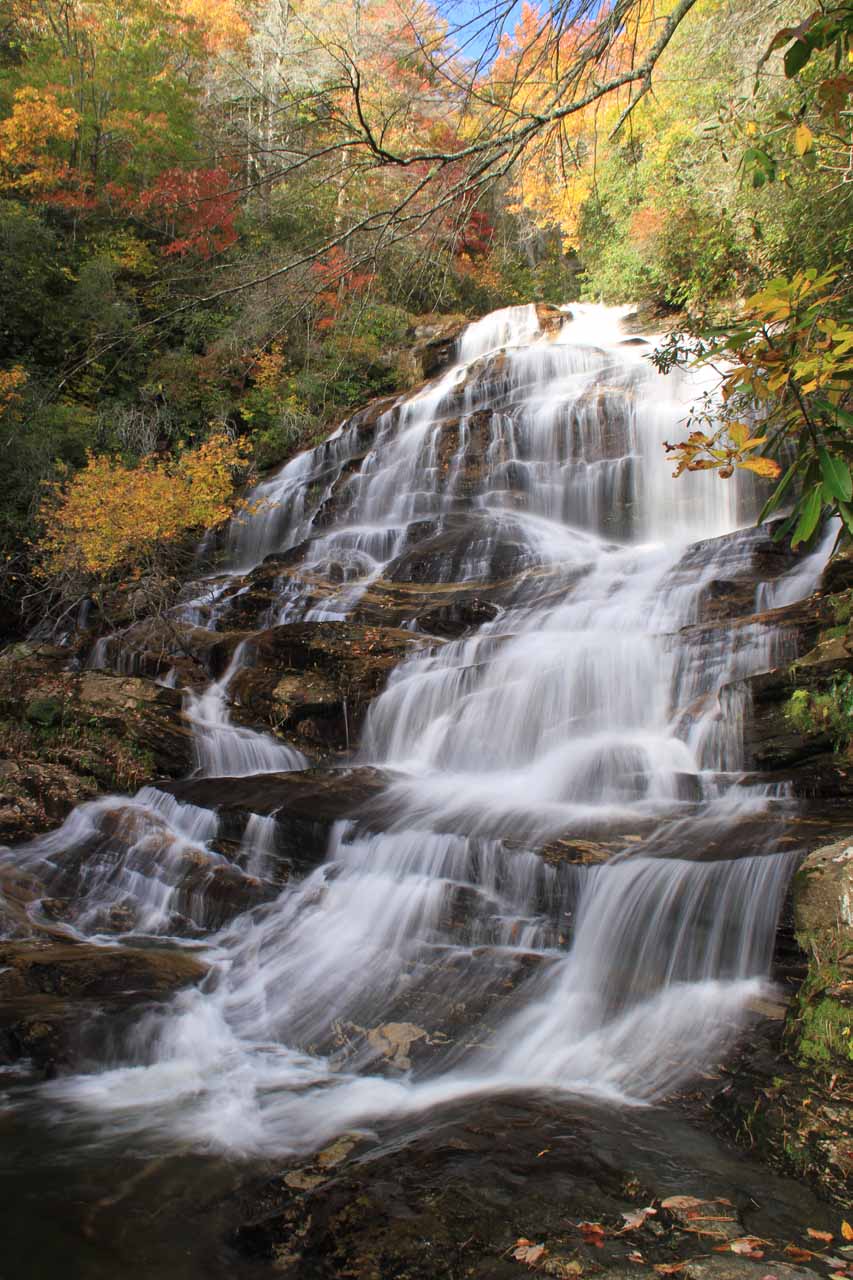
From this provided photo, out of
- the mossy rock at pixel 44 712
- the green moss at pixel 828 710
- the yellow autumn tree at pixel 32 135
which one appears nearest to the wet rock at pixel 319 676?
the mossy rock at pixel 44 712

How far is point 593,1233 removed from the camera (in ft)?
8.21

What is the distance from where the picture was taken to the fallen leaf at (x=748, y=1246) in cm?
235

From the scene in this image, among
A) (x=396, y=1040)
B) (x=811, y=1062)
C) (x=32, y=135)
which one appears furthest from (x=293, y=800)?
(x=32, y=135)

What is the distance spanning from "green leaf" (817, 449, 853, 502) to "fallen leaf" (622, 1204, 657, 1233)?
2460mm

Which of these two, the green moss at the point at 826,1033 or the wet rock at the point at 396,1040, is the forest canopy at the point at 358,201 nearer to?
the green moss at the point at 826,1033

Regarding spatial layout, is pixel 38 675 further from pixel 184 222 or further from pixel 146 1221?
pixel 184 222

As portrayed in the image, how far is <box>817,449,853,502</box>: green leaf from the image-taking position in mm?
2387

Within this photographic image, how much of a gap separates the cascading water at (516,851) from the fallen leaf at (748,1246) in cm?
127

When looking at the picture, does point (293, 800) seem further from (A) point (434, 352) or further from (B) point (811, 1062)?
(A) point (434, 352)

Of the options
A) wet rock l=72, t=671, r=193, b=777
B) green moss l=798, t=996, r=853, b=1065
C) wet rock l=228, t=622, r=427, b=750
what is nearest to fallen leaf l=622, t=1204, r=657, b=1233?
green moss l=798, t=996, r=853, b=1065

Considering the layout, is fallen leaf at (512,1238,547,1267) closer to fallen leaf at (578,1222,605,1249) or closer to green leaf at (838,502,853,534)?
fallen leaf at (578,1222,605,1249)

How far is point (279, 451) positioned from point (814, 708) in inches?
633

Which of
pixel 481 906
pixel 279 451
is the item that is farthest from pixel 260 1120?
pixel 279 451

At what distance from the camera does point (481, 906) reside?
18.6ft
